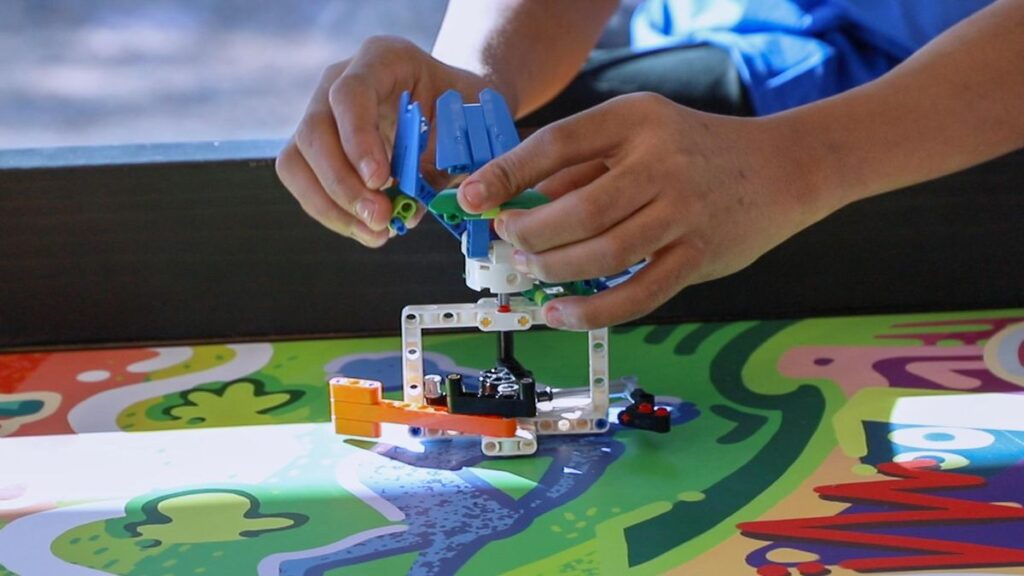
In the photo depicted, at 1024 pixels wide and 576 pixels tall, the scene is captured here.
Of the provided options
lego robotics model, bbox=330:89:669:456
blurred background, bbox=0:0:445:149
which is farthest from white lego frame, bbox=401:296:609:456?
blurred background, bbox=0:0:445:149

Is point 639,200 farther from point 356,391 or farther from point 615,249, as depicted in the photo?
point 356,391

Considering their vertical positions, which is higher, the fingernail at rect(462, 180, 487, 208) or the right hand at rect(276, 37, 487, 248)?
the right hand at rect(276, 37, 487, 248)

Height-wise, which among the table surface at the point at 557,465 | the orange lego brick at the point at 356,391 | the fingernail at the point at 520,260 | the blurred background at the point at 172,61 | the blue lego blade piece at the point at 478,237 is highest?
the blurred background at the point at 172,61

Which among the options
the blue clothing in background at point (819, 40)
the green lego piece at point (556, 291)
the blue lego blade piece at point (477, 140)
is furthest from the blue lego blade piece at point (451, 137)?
the blue clothing in background at point (819, 40)

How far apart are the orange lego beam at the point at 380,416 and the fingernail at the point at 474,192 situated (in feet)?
0.61

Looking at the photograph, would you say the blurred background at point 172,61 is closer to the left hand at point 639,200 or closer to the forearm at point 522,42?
the forearm at point 522,42

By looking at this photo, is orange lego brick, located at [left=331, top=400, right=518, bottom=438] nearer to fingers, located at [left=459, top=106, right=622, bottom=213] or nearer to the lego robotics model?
the lego robotics model

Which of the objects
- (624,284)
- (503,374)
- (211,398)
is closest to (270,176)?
(211,398)

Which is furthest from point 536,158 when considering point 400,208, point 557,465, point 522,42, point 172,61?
point 172,61

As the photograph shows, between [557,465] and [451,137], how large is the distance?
9.3 inches

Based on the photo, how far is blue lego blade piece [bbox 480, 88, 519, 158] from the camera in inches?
31.4

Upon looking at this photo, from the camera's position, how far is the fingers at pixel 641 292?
0.78m

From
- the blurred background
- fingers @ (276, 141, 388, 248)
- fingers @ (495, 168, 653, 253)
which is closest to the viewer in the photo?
fingers @ (495, 168, 653, 253)

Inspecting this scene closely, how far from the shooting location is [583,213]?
75cm
